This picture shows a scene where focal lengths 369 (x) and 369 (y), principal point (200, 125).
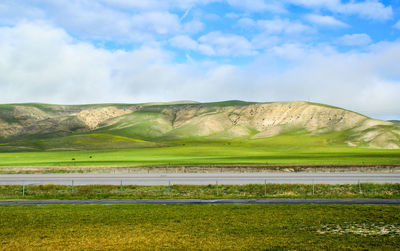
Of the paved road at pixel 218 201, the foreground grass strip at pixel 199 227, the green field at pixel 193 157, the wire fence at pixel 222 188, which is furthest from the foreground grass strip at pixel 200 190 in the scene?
the green field at pixel 193 157

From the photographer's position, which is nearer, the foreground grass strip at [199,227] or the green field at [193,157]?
the foreground grass strip at [199,227]

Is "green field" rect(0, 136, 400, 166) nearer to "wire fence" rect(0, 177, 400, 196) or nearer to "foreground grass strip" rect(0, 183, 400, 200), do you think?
"wire fence" rect(0, 177, 400, 196)

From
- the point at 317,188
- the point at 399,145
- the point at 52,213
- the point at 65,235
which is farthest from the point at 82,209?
the point at 399,145

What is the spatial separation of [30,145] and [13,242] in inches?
6074

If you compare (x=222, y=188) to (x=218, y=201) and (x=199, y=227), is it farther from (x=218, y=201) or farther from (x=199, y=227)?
(x=199, y=227)

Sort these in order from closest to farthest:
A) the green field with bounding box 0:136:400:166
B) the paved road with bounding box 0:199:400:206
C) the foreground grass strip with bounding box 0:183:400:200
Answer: the paved road with bounding box 0:199:400:206 → the foreground grass strip with bounding box 0:183:400:200 → the green field with bounding box 0:136:400:166

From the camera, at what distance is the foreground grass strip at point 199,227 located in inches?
685

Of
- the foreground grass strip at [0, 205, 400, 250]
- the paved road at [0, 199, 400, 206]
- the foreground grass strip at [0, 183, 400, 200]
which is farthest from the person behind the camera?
the foreground grass strip at [0, 183, 400, 200]

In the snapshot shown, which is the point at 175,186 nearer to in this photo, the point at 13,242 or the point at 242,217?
the point at 242,217

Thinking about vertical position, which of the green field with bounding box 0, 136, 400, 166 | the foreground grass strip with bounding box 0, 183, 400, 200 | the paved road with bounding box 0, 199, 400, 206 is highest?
the green field with bounding box 0, 136, 400, 166

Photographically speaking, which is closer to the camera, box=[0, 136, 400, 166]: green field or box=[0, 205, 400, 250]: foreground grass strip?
box=[0, 205, 400, 250]: foreground grass strip

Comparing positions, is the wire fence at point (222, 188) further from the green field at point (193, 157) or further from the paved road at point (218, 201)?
the green field at point (193, 157)

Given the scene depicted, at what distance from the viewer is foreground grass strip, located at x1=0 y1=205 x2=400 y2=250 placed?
1741 centimetres

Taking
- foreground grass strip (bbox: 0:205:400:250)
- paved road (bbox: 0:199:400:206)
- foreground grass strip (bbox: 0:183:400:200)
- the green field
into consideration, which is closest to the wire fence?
foreground grass strip (bbox: 0:183:400:200)
